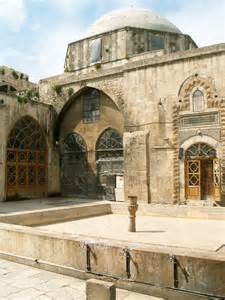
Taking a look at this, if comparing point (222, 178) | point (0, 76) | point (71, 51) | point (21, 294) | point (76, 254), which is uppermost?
point (71, 51)

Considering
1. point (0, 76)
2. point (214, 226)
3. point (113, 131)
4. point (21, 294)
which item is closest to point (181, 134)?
point (113, 131)

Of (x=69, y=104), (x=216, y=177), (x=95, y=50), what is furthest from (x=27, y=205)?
(x=95, y=50)

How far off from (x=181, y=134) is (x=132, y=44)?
23.8ft

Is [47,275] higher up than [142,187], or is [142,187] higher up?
[142,187]

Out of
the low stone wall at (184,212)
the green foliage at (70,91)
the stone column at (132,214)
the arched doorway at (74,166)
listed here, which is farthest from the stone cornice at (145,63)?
the stone column at (132,214)

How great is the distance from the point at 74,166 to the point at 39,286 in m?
13.2

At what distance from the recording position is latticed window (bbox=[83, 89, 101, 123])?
17472 mm

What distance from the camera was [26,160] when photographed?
16844mm

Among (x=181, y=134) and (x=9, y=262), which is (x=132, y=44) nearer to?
(x=181, y=134)

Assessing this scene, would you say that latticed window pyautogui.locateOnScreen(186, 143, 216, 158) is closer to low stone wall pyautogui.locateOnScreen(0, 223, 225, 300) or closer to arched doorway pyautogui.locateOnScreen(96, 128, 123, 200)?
arched doorway pyautogui.locateOnScreen(96, 128, 123, 200)

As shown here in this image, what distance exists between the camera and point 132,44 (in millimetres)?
19109

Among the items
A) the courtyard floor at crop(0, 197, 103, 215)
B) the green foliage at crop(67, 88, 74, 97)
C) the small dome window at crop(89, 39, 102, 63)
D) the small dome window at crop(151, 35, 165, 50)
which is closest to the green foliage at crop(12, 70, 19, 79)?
the small dome window at crop(89, 39, 102, 63)

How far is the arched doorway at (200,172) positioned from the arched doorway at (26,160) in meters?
7.43

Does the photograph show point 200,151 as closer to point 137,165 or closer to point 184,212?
point 137,165
